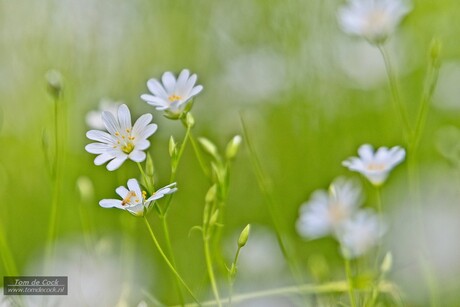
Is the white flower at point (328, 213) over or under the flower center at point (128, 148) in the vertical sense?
under

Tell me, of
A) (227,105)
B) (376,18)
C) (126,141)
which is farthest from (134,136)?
(227,105)

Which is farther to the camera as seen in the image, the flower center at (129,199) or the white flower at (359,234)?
the white flower at (359,234)

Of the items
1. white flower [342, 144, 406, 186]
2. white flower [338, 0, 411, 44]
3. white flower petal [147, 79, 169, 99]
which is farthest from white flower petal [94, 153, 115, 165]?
white flower [338, 0, 411, 44]

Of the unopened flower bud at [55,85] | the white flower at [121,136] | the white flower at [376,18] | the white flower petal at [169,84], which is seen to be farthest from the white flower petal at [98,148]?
A: the white flower at [376,18]

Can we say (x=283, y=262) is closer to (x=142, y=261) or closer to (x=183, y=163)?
(x=142, y=261)

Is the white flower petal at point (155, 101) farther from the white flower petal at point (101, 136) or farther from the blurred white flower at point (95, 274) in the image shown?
the blurred white flower at point (95, 274)

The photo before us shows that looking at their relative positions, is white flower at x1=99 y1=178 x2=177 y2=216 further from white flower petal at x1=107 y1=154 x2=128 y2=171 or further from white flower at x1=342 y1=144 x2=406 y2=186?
white flower at x1=342 y1=144 x2=406 y2=186

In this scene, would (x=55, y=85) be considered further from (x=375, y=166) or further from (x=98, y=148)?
(x=375, y=166)
